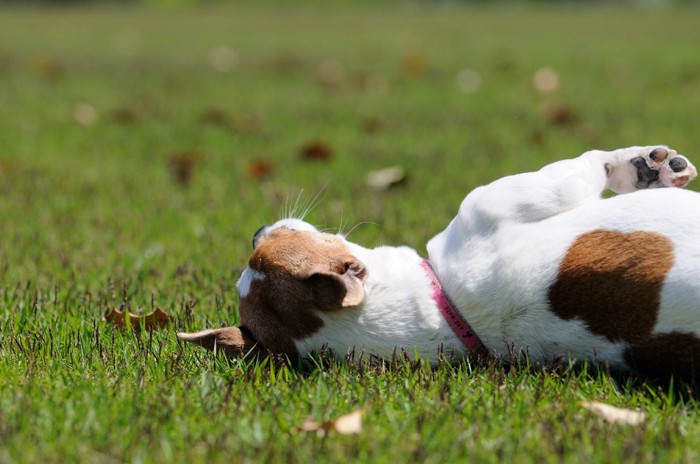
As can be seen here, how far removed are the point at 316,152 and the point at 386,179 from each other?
2.81 ft

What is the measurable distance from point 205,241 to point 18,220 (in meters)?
1.14

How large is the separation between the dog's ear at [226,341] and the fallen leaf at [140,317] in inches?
16.4

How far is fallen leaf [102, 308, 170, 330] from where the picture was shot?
3.45 metres

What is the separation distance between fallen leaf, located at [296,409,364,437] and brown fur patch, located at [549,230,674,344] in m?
0.79

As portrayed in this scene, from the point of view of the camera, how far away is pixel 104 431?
2.41 m

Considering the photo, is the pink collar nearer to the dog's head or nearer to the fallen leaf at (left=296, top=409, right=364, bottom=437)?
the dog's head

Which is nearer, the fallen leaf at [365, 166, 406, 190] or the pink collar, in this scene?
the pink collar

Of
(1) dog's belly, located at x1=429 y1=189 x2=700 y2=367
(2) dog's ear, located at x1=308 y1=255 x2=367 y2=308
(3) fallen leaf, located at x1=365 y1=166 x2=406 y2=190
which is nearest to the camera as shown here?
(1) dog's belly, located at x1=429 y1=189 x2=700 y2=367

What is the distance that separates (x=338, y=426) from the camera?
2.44 meters

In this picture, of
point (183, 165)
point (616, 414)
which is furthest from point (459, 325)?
point (183, 165)

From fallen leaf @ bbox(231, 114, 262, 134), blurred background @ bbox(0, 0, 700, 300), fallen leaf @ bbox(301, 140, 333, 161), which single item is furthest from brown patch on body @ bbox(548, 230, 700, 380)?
fallen leaf @ bbox(231, 114, 262, 134)

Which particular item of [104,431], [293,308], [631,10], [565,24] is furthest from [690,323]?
[631,10]

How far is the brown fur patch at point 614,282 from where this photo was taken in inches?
107

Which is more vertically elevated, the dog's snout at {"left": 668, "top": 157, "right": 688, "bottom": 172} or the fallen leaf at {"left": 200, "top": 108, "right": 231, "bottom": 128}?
the dog's snout at {"left": 668, "top": 157, "right": 688, "bottom": 172}
